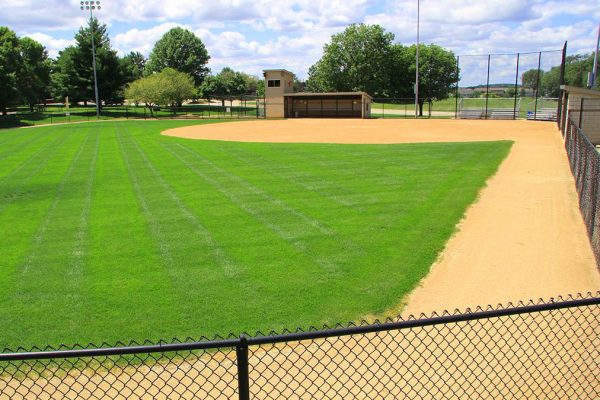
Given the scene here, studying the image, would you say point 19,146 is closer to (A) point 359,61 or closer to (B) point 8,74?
(B) point 8,74

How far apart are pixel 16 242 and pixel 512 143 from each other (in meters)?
27.2

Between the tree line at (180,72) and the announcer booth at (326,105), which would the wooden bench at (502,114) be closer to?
the tree line at (180,72)

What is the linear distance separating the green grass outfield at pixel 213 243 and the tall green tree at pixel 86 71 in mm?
55717

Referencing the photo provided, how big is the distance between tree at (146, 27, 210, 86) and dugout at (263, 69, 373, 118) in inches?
1561

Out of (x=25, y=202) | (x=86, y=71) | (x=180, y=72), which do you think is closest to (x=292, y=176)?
(x=25, y=202)

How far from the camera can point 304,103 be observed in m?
64.1

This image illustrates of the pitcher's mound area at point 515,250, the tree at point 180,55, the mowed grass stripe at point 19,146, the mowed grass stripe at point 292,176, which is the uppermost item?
the tree at point 180,55

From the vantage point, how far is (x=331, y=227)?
1145 cm

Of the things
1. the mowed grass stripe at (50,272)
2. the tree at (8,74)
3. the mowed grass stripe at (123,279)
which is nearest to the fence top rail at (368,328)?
the mowed grass stripe at (123,279)

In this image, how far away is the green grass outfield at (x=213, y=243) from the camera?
7215 mm

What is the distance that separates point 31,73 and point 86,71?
7.02 m

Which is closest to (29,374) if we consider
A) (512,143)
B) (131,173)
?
(131,173)

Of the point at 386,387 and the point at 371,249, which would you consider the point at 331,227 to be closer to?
the point at 371,249

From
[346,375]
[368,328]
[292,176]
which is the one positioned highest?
[368,328]
